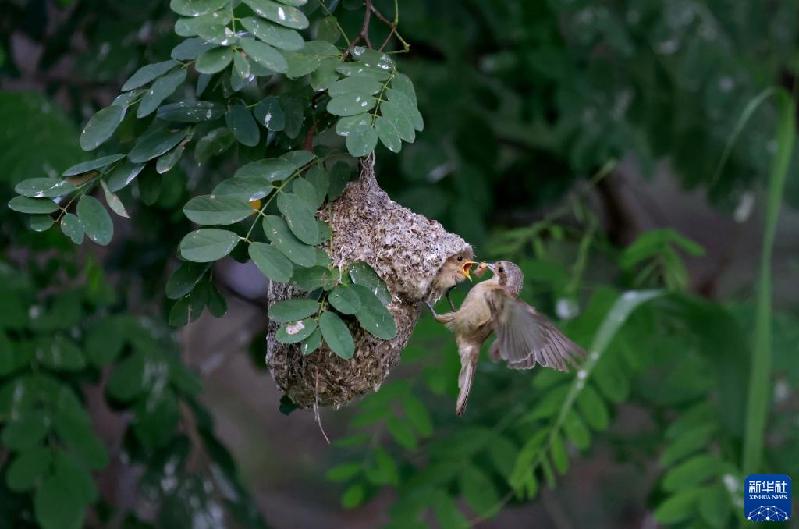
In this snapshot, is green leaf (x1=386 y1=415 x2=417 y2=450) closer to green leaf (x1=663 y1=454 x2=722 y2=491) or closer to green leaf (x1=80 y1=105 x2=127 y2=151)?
green leaf (x1=663 y1=454 x2=722 y2=491)

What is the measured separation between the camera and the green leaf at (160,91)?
1602 millimetres

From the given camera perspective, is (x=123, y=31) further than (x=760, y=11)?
No

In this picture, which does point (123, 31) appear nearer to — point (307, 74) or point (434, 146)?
point (434, 146)

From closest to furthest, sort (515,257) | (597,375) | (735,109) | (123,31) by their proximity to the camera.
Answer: (597,375) < (123,31) < (515,257) < (735,109)

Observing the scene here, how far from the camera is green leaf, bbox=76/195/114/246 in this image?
1602 mm

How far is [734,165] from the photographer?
4.09m

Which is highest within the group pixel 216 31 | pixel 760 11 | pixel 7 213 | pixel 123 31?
pixel 216 31

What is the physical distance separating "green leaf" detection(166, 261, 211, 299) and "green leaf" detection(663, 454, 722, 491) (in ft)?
5.44

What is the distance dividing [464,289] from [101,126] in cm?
106

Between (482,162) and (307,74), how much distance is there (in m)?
2.16

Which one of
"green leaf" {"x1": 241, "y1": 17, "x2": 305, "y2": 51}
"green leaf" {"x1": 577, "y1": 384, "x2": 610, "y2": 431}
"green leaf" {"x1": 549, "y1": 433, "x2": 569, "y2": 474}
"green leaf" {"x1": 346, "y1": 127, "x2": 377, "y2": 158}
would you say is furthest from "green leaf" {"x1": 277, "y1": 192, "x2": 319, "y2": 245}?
"green leaf" {"x1": 577, "y1": 384, "x2": 610, "y2": 431}

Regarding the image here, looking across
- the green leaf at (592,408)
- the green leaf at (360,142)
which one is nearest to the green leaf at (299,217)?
the green leaf at (360,142)

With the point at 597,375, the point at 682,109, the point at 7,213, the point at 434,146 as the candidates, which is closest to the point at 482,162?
the point at 434,146

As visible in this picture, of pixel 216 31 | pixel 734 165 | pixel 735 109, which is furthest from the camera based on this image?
pixel 734 165
